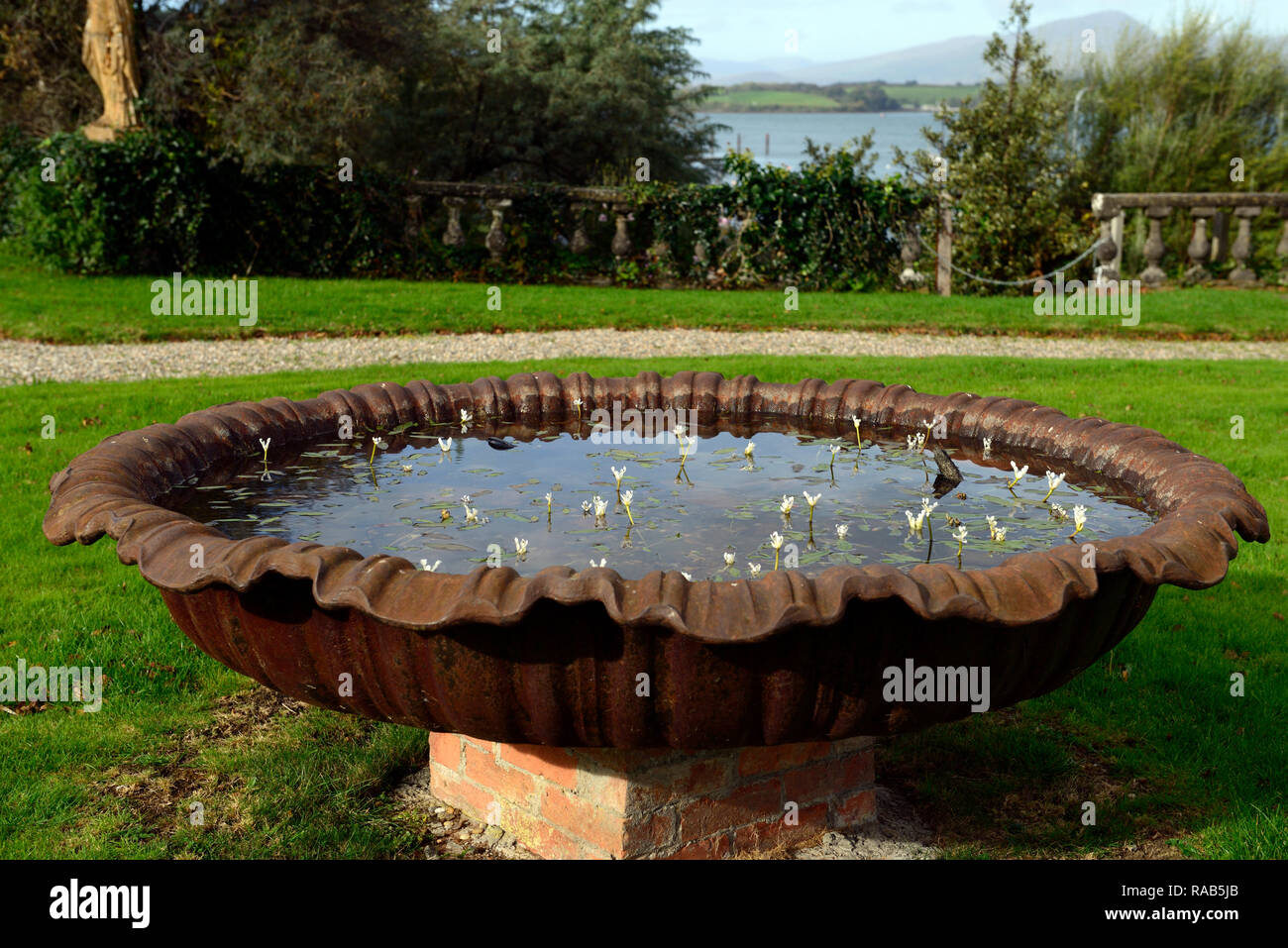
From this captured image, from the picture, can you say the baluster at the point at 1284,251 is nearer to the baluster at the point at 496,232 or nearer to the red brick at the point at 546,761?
the baluster at the point at 496,232

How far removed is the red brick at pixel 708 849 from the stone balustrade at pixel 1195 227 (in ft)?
45.8

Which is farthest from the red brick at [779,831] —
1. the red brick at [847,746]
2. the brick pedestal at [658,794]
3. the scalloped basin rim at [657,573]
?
the scalloped basin rim at [657,573]

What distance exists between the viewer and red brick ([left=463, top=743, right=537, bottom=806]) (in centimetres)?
342

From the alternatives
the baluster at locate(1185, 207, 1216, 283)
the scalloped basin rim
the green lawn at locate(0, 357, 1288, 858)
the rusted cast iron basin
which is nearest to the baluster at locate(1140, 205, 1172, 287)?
the baluster at locate(1185, 207, 1216, 283)

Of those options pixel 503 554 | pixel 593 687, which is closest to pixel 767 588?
pixel 593 687

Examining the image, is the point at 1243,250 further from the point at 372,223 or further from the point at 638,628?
the point at 638,628

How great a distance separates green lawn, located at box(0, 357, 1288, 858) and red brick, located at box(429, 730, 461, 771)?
0.22m

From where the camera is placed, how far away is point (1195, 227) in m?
16.0

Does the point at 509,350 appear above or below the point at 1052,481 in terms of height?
above

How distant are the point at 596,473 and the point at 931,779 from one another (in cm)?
160

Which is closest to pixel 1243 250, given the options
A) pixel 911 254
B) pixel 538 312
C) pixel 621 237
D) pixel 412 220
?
pixel 911 254

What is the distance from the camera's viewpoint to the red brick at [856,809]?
11.7 feet

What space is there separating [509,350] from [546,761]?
7.93 meters

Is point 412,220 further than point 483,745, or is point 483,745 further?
point 412,220
